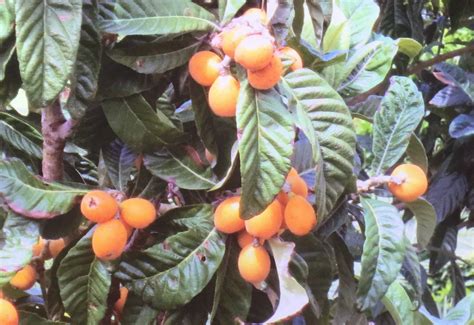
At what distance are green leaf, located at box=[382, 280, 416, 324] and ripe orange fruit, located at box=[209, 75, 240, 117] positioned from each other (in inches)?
18.9

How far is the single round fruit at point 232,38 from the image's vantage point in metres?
0.51

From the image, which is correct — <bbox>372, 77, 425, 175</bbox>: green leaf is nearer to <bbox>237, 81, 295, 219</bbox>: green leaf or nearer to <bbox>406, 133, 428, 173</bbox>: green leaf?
<bbox>406, 133, 428, 173</bbox>: green leaf

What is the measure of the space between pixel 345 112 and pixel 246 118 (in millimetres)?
95

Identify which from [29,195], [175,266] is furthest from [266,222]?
[29,195]

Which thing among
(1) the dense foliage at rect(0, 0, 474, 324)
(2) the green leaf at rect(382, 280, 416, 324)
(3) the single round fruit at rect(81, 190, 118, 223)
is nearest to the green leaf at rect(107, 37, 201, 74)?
(1) the dense foliage at rect(0, 0, 474, 324)

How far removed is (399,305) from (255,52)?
1.85 feet

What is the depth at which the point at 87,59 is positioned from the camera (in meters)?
0.53

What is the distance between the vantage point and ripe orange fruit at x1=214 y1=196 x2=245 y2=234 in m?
0.57

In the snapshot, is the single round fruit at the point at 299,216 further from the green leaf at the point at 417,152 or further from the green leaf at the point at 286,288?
the green leaf at the point at 417,152

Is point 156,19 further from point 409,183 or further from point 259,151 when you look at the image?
point 409,183

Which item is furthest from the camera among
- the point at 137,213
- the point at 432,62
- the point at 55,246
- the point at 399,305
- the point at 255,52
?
the point at 432,62

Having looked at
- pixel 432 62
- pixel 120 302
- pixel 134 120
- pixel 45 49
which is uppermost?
pixel 45 49

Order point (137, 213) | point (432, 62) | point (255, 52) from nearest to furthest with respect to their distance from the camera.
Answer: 1. point (255, 52)
2. point (137, 213)
3. point (432, 62)

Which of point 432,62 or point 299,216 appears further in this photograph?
point 432,62
